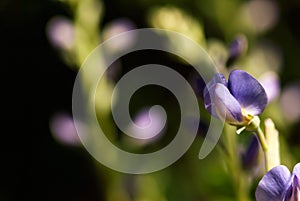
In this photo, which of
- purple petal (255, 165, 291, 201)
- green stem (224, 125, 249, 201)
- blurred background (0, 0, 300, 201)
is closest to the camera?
purple petal (255, 165, 291, 201)

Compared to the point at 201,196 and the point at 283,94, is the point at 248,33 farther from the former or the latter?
the point at 201,196

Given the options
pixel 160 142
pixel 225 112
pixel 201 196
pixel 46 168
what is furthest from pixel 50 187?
pixel 225 112

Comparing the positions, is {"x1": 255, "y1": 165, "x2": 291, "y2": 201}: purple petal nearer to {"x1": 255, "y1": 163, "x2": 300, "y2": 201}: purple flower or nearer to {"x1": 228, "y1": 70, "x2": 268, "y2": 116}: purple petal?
{"x1": 255, "y1": 163, "x2": 300, "y2": 201}: purple flower

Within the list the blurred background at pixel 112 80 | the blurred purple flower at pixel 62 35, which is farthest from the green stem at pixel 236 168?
the blurred purple flower at pixel 62 35

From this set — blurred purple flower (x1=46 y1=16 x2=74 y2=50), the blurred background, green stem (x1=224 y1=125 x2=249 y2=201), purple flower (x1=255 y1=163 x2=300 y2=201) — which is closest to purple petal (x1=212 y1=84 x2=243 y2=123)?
purple flower (x1=255 y1=163 x2=300 y2=201)

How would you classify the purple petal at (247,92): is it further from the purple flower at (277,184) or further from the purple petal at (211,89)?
the purple flower at (277,184)
